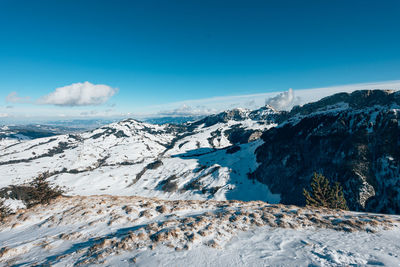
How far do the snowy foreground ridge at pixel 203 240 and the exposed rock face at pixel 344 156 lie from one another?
6214cm

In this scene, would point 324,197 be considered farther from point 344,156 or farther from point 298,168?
point 298,168

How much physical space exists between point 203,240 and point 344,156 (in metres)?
83.1

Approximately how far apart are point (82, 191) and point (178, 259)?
16420 cm

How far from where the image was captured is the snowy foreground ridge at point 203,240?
8.36 meters

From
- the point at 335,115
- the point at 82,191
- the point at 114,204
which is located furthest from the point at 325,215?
the point at 82,191

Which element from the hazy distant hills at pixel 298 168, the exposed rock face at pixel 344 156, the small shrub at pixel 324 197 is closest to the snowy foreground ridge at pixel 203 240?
the small shrub at pixel 324 197

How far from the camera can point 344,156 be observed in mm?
69125

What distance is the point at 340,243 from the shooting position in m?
9.46

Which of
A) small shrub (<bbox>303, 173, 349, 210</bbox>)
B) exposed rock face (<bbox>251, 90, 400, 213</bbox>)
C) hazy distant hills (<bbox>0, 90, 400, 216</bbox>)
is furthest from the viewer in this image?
hazy distant hills (<bbox>0, 90, 400, 216</bbox>)

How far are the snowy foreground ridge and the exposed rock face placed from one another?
62.1 m

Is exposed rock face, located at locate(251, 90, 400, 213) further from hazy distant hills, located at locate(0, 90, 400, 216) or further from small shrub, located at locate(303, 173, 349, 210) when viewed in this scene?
small shrub, located at locate(303, 173, 349, 210)

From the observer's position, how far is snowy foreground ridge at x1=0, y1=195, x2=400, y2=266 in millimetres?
8359

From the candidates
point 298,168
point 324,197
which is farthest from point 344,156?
point 324,197

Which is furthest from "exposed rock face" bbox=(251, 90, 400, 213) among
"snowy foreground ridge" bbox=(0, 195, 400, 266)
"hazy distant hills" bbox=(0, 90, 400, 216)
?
"snowy foreground ridge" bbox=(0, 195, 400, 266)
